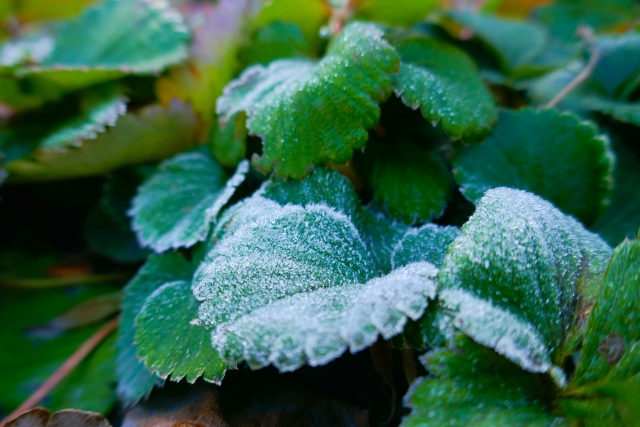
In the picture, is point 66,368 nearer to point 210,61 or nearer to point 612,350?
point 210,61

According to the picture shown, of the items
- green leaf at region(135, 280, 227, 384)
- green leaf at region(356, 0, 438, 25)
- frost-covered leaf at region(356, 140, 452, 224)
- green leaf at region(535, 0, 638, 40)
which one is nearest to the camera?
green leaf at region(135, 280, 227, 384)

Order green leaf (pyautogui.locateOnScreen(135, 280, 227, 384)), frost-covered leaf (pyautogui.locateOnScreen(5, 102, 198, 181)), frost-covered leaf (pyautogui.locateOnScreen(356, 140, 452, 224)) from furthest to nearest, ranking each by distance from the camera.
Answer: frost-covered leaf (pyautogui.locateOnScreen(5, 102, 198, 181)) < frost-covered leaf (pyautogui.locateOnScreen(356, 140, 452, 224)) < green leaf (pyautogui.locateOnScreen(135, 280, 227, 384))

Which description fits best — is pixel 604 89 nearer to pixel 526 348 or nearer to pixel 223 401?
pixel 526 348

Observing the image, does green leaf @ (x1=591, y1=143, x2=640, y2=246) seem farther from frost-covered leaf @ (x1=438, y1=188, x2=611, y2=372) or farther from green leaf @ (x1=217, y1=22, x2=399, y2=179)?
green leaf @ (x1=217, y1=22, x2=399, y2=179)

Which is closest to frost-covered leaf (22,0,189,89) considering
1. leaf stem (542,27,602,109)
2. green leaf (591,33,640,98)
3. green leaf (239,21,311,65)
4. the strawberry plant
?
the strawberry plant

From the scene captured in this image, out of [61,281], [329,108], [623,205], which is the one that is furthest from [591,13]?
[61,281]

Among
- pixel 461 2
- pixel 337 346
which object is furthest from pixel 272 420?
pixel 461 2

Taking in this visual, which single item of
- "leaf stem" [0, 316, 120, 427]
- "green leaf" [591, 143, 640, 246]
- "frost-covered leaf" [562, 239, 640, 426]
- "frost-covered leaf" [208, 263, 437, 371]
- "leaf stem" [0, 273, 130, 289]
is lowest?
"leaf stem" [0, 316, 120, 427]
